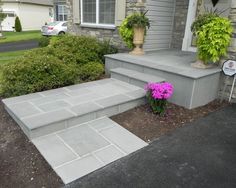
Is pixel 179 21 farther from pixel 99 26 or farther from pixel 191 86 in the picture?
pixel 191 86

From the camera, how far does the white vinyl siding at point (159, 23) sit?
5.76 metres

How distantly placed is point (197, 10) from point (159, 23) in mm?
1063

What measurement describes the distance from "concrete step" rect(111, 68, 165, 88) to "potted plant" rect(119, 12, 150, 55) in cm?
95

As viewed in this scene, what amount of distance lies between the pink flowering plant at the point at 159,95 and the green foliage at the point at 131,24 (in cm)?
219

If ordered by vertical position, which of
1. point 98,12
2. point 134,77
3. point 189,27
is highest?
point 98,12

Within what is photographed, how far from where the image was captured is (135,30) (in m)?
5.22

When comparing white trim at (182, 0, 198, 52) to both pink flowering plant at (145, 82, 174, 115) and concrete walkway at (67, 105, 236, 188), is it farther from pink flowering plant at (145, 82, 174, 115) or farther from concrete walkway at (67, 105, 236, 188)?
concrete walkway at (67, 105, 236, 188)

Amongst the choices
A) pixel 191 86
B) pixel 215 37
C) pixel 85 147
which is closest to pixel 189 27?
pixel 215 37

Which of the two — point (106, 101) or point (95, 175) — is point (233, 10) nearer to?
point (106, 101)

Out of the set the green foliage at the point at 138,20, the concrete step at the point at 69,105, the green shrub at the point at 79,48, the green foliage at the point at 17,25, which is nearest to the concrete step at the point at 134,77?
the concrete step at the point at 69,105

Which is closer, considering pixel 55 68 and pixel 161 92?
pixel 161 92

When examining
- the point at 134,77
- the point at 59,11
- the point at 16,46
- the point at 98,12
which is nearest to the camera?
the point at 134,77

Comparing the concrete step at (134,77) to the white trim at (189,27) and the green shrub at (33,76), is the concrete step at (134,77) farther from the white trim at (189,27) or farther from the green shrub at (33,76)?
the white trim at (189,27)

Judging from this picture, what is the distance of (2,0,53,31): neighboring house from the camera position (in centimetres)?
2252
